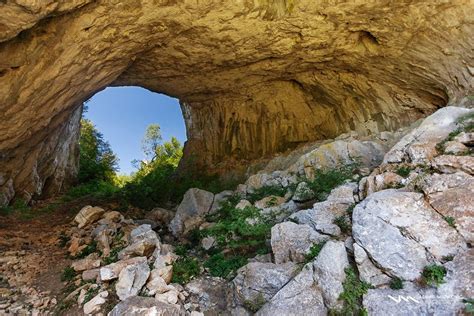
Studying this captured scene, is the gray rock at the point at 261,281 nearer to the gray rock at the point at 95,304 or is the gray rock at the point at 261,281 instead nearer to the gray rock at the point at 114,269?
the gray rock at the point at 114,269

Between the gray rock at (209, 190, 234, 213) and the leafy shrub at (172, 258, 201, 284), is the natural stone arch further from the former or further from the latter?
the leafy shrub at (172, 258, 201, 284)

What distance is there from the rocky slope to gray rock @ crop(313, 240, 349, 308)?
0.01m

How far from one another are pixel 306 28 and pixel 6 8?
6.50 meters

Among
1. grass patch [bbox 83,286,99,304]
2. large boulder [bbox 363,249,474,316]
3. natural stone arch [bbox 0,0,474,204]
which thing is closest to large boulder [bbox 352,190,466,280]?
large boulder [bbox 363,249,474,316]

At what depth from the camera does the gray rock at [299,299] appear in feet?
13.4

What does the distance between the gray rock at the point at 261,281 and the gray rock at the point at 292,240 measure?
20 cm

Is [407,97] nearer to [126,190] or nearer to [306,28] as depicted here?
[306,28]

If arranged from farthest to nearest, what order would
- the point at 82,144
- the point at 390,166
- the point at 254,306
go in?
the point at 82,144 → the point at 390,166 → the point at 254,306

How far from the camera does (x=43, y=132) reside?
9031 mm

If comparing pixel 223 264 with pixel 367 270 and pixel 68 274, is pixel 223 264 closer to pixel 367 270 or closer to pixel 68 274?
pixel 367 270

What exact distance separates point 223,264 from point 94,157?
1852 centimetres

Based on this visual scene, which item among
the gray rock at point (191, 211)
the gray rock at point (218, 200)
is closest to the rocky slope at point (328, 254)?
the gray rock at point (191, 211)

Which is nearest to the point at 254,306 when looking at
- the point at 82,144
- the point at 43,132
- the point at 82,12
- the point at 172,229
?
the point at 172,229

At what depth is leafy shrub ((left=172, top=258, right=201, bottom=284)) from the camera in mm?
5273
